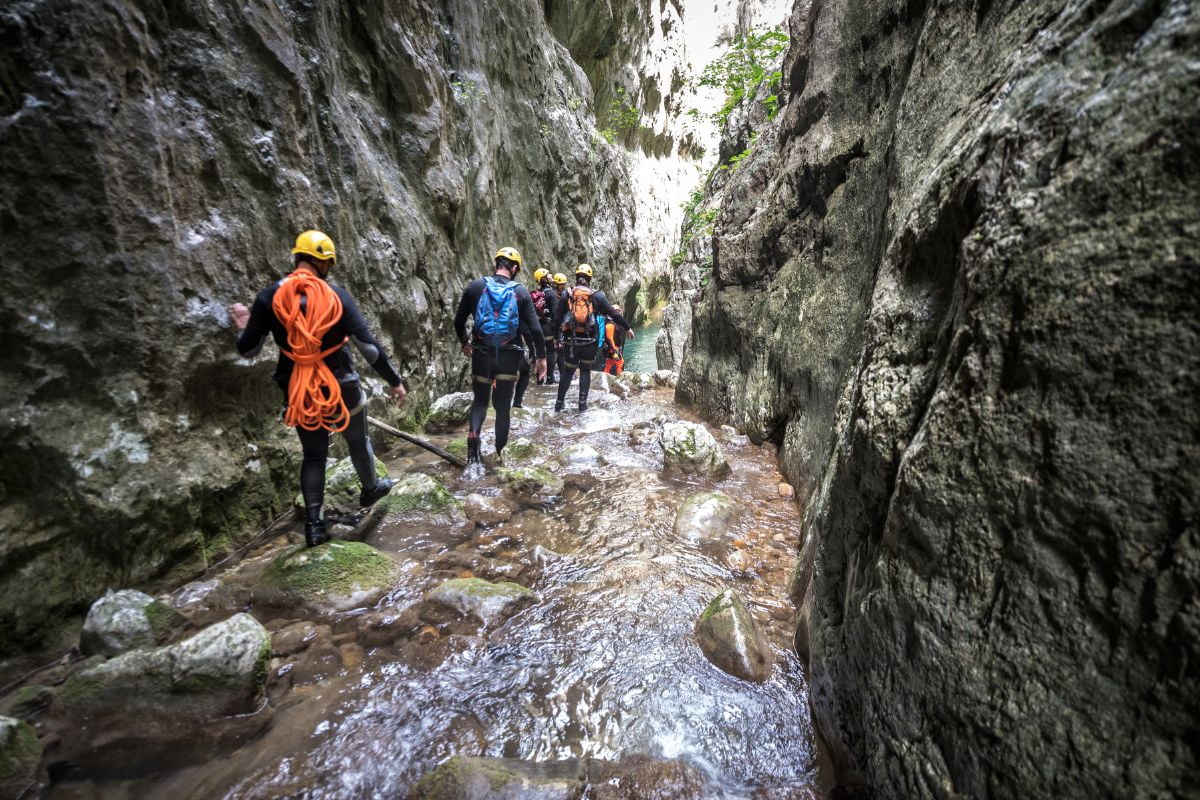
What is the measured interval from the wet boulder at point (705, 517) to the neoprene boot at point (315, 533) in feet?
9.07

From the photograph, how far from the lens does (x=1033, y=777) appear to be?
1.18 metres

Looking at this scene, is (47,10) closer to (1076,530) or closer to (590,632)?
(590,632)

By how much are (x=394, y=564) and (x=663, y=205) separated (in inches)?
1323

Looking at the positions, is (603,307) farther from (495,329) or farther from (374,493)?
(374,493)

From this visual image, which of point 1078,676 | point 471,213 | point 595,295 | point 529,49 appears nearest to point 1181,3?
point 1078,676

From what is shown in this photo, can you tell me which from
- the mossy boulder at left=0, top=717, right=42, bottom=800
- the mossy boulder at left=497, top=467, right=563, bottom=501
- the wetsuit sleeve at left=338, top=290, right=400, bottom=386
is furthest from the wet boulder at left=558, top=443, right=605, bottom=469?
the mossy boulder at left=0, top=717, right=42, bottom=800

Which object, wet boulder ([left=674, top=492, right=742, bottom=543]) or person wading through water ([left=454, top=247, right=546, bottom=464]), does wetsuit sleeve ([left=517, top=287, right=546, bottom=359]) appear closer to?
person wading through water ([left=454, top=247, right=546, bottom=464])

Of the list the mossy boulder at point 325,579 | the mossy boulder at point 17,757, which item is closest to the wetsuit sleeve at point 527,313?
the mossy boulder at point 325,579

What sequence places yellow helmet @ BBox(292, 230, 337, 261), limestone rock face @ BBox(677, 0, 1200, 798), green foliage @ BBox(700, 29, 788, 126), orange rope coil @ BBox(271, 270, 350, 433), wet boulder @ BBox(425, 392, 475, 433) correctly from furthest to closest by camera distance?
green foliage @ BBox(700, 29, 788, 126), wet boulder @ BBox(425, 392, 475, 433), yellow helmet @ BBox(292, 230, 337, 261), orange rope coil @ BBox(271, 270, 350, 433), limestone rock face @ BBox(677, 0, 1200, 798)

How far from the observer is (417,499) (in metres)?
4.46

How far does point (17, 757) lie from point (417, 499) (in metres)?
2.65

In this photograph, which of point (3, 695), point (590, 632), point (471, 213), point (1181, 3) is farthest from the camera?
point (471, 213)

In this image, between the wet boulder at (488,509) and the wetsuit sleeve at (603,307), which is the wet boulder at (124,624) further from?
the wetsuit sleeve at (603,307)

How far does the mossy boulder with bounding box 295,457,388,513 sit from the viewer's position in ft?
14.5
